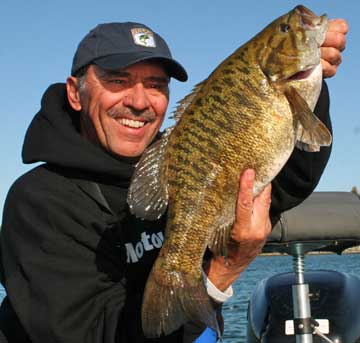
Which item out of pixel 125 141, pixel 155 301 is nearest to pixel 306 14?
pixel 125 141

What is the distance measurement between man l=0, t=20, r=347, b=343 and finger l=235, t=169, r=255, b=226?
20 centimetres

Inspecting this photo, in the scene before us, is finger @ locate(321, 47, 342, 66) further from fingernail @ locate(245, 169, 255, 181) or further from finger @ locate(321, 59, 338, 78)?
fingernail @ locate(245, 169, 255, 181)

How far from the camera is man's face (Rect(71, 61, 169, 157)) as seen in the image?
14.7 feet

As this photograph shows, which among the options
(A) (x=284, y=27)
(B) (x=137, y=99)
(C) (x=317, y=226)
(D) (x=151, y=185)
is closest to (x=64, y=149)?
(B) (x=137, y=99)

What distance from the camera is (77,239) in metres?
4.29

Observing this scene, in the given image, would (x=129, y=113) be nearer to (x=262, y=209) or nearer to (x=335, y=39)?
(x=262, y=209)

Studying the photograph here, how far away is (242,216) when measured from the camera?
3619 millimetres

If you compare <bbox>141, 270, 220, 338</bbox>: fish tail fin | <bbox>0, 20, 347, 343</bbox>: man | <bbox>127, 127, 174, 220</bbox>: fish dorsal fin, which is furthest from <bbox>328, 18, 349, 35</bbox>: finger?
<bbox>141, 270, 220, 338</bbox>: fish tail fin

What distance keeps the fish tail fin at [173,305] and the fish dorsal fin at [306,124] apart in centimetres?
102

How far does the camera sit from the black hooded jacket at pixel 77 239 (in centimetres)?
402

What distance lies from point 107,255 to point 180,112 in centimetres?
122

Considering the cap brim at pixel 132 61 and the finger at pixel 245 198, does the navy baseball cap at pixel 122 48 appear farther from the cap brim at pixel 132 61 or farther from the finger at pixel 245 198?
the finger at pixel 245 198

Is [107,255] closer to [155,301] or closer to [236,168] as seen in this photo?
[155,301]

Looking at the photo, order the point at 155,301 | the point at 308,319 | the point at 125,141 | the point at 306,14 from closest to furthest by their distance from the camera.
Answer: the point at 155,301, the point at 306,14, the point at 125,141, the point at 308,319
